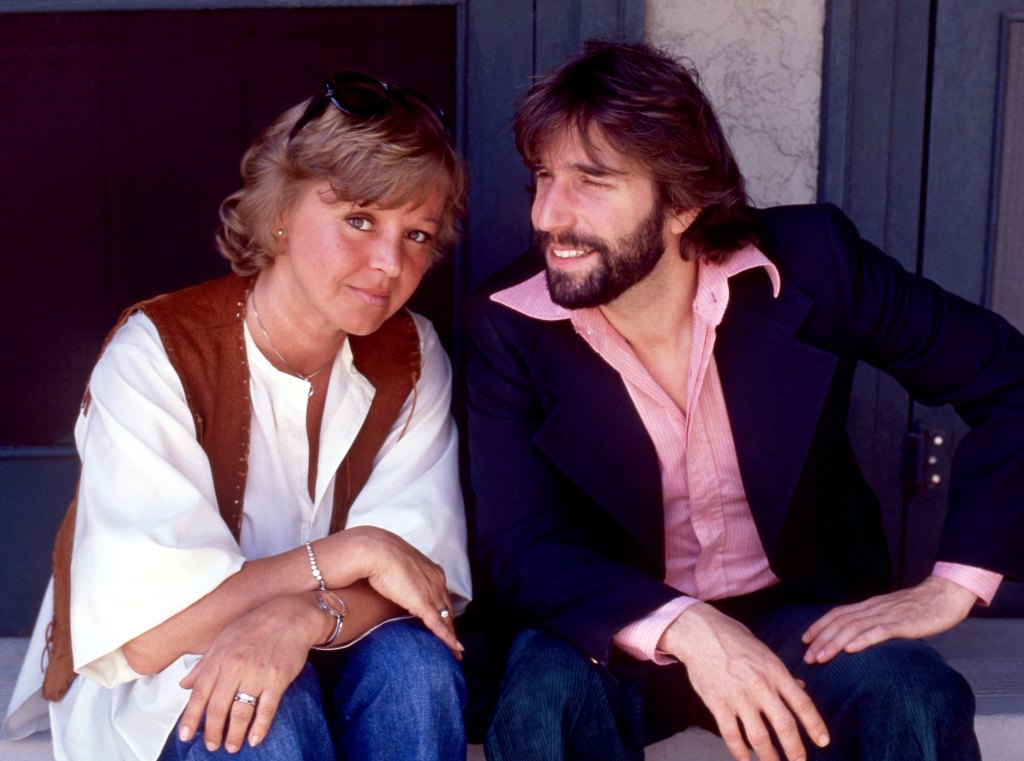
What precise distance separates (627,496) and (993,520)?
674mm

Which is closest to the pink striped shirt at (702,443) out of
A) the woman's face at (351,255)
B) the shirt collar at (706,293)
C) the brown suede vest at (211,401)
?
the shirt collar at (706,293)

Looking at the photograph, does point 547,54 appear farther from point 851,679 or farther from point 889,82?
point 851,679

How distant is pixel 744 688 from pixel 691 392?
58 cm

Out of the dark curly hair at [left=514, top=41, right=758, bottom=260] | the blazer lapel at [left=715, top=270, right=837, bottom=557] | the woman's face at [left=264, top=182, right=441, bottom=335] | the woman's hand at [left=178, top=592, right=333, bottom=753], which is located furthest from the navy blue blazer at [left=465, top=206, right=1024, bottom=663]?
the woman's hand at [left=178, top=592, right=333, bottom=753]

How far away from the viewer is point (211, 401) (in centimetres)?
219

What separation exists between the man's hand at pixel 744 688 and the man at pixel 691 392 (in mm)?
144

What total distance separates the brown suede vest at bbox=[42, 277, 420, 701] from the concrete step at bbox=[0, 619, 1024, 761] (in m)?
0.42

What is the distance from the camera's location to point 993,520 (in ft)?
7.26

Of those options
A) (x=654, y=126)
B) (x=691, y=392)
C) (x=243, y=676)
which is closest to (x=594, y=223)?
(x=654, y=126)

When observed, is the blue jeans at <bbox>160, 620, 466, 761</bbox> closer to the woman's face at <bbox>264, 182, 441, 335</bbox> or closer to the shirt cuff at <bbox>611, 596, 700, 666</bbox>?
the shirt cuff at <bbox>611, 596, 700, 666</bbox>

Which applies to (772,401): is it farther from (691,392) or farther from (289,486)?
(289,486)

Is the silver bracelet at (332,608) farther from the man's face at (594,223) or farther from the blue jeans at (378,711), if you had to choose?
the man's face at (594,223)

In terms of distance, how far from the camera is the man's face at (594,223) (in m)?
2.20

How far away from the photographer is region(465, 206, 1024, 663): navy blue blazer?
2232mm
